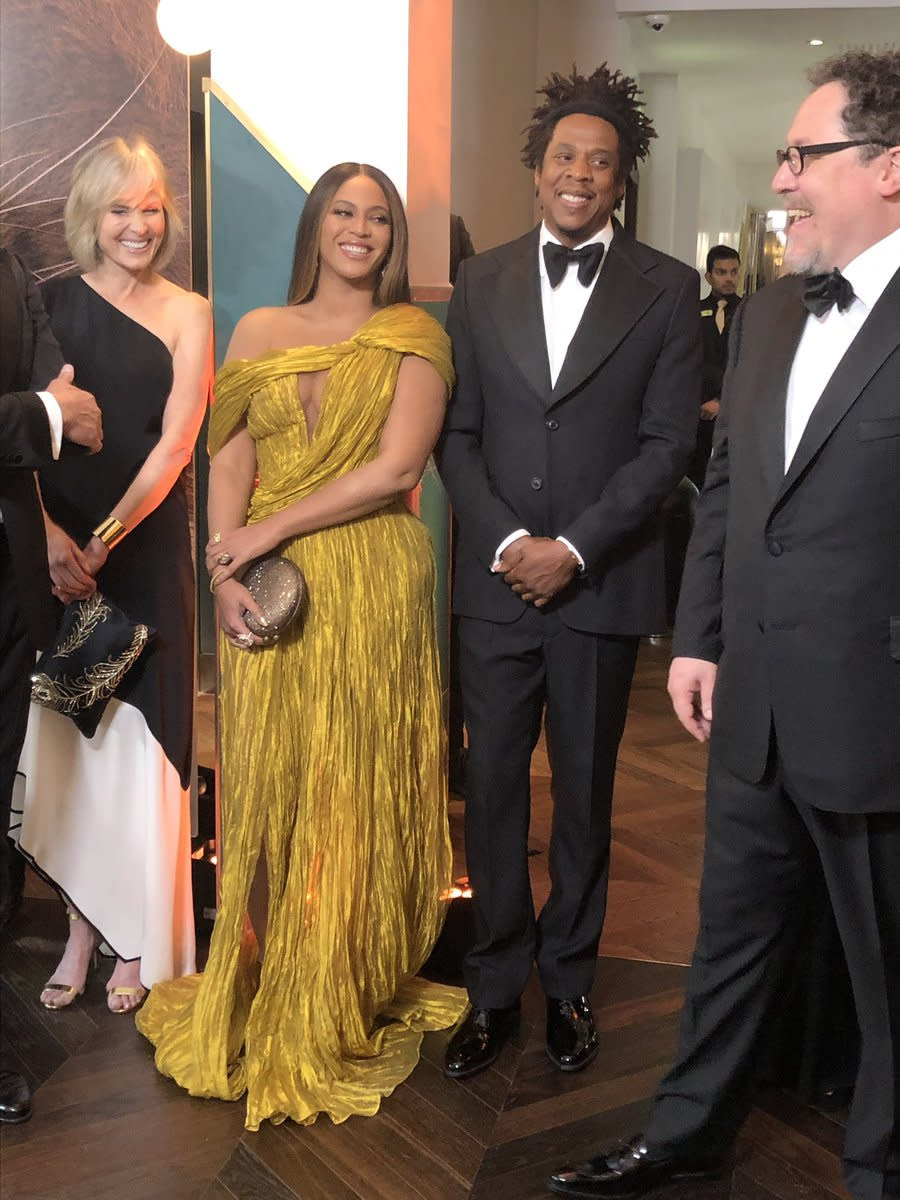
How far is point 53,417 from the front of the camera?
7.06 ft

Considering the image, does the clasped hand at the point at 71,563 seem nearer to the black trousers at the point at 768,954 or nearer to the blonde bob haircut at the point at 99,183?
the blonde bob haircut at the point at 99,183

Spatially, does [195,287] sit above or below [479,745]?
above

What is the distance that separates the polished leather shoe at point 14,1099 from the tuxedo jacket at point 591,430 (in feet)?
4.02

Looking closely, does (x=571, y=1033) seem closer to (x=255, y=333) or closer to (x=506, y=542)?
(x=506, y=542)

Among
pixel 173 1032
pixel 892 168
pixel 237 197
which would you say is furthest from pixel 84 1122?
pixel 892 168

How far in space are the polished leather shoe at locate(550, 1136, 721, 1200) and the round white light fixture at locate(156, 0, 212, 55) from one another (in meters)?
2.19

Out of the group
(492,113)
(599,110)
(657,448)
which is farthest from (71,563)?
(492,113)

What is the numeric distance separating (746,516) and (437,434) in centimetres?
71

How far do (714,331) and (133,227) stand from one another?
4013mm

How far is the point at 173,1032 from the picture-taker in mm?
2516

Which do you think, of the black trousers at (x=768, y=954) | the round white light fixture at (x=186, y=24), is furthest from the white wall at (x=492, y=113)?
the black trousers at (x=768, y=954)

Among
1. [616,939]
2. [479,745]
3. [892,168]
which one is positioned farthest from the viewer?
[616,939]

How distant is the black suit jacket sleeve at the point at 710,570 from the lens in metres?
2.10

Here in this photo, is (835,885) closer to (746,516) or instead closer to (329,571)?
(746,516)
